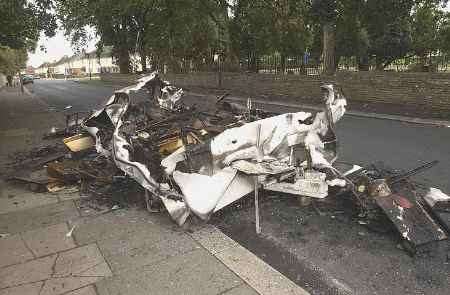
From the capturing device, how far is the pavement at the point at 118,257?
3375 mm

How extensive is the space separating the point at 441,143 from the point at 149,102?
19.8ft

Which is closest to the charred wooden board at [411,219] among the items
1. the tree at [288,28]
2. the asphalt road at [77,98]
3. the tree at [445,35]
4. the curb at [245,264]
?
the curb at [245,264]

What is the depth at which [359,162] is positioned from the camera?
272 inches

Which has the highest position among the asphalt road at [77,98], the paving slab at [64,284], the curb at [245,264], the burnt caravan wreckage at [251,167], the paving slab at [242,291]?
the burnt caravan wreckage at [251,167]

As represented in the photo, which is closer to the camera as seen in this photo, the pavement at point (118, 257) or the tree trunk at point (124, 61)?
the pavement at point (118, 257)

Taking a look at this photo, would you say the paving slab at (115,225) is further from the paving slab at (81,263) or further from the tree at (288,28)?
the tree at (288,28)

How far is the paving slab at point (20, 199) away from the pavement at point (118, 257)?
43 millimetres

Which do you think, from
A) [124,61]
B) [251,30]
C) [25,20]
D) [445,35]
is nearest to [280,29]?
[251,30]

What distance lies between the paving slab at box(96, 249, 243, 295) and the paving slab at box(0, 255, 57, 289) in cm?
64

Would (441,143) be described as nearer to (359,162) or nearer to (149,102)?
(359,162)

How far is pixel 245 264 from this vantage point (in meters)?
3.67

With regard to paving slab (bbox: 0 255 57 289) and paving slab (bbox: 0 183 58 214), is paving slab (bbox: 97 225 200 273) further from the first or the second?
paving slab (bbox: 0 183 58 214)

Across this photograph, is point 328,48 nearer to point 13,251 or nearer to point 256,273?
point 256,273

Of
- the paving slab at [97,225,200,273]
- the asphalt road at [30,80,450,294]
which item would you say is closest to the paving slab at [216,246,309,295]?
the asphalt road at [30,80,450,294]
